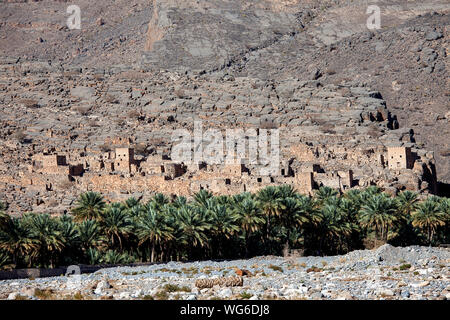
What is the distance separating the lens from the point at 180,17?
148500 mm

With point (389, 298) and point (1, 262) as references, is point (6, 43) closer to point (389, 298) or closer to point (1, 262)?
point (1, 262)

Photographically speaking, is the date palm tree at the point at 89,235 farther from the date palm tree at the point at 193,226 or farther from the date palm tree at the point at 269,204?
the date palm tree at the point at 269,204

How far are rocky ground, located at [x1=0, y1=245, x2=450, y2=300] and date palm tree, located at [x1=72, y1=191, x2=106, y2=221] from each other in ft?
21.5

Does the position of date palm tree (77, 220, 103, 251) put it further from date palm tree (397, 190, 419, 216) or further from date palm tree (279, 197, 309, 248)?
date palm tree (397, 190, 419, 216)

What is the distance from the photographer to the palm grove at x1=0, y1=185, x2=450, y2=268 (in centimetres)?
4316

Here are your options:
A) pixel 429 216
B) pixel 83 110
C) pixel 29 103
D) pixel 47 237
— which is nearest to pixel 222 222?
pixel 47 237

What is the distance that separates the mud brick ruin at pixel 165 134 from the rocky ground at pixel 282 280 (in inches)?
777

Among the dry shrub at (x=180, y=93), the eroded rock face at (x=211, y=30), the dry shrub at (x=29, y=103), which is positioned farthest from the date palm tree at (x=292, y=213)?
the eroded rock face at (x=211, y=30)

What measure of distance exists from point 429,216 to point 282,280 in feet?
58.8

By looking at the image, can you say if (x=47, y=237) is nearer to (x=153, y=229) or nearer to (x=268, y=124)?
(x=153, y=229)

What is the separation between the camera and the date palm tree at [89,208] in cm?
4784

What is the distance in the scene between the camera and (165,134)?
8844 centimetres
